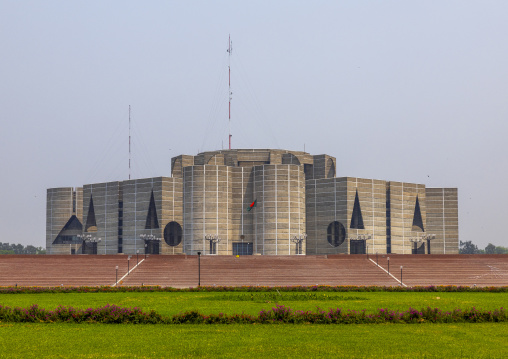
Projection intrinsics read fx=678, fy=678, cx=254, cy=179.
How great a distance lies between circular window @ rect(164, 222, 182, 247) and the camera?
111062mm

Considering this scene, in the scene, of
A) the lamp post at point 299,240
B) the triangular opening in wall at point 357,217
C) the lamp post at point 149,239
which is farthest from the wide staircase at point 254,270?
the triangular opening in wall at point 357,217

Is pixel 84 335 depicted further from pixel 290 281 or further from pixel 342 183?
pixel 342 183

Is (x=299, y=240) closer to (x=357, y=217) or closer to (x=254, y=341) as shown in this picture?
(x=357, y=217)

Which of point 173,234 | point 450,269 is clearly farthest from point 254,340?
point 173,234

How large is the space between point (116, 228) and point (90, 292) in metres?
74.1

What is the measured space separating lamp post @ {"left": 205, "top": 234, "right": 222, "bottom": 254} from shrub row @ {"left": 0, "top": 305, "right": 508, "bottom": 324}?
259 feet

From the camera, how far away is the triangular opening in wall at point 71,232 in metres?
128

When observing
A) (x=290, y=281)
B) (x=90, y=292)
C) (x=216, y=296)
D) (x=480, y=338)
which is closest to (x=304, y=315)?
(x=480, y=338)

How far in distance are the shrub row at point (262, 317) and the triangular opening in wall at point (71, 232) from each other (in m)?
106

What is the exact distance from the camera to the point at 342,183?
10944 centimetres

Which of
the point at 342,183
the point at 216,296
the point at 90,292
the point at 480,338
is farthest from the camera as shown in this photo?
the point at 342,183

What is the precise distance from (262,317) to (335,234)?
87909 mm

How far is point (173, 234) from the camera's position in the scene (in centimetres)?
11231

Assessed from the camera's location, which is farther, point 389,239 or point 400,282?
point 389,239
